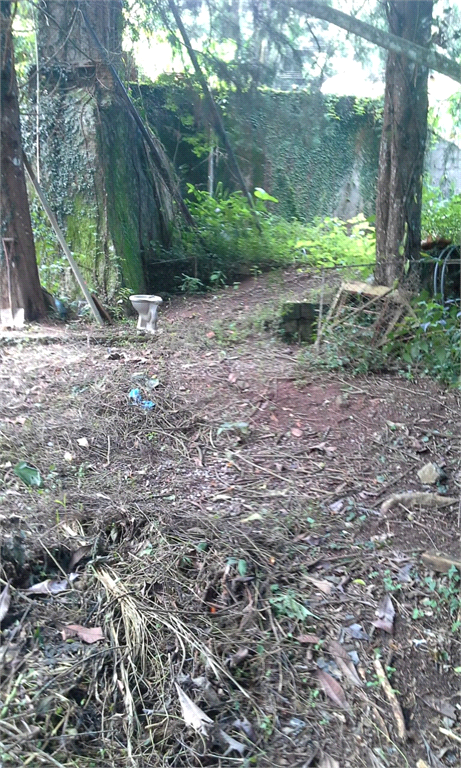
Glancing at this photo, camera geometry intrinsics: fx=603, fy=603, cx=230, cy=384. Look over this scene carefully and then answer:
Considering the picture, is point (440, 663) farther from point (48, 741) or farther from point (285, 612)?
point (48, 741)

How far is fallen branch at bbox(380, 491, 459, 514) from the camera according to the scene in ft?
11.1

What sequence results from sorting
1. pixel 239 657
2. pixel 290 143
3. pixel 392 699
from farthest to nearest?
pixel 290 143 → pixel 239 657 → pixel 392 699

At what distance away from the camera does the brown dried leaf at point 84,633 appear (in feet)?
8.10

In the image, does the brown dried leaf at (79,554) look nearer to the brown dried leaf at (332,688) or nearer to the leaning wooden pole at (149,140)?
the brown dried leaf at (332,688)

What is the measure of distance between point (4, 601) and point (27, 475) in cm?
100

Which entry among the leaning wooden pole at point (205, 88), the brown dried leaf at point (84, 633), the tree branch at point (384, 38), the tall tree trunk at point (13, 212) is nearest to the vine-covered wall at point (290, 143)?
the leaning wooden pole at point (205, 88)

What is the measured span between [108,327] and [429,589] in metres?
4.98

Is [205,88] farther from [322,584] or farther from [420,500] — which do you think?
[322,584]

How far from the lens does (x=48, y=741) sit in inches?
81.4

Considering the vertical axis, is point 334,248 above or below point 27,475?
above

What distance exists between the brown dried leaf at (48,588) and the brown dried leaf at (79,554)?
118 mm

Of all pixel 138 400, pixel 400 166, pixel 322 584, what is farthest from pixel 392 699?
pixel 400 166

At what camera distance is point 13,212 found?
261 inches

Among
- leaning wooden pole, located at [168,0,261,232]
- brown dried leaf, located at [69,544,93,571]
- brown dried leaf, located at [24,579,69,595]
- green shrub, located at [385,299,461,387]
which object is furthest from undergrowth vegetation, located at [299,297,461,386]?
leaning wooden pole, located at [168,0,261,232]
